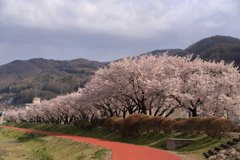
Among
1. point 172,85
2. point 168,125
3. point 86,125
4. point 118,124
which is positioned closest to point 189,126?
point 168,125

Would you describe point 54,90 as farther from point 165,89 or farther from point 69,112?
point 165,89

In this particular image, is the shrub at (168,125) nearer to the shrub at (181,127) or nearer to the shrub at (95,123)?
the shrub at (181,127)

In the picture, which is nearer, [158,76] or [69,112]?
[158,76]

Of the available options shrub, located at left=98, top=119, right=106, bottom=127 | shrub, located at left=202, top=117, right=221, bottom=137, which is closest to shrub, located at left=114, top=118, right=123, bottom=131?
shrub, located at left=98, top=119, right=106, bottom=127

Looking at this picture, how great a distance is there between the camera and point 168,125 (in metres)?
18.3

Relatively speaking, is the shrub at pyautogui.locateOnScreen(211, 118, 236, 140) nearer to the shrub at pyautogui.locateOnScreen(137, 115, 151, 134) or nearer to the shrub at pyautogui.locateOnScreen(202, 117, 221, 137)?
the shrub at pyautogui.locateOnScreen(202, 117, 221, 137)

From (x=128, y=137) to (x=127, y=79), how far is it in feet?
18.6

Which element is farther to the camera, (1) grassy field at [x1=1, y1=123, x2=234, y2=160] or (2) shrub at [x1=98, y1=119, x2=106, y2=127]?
(2) shrub at [x1=98, y1=119, x2=106, y2=127]

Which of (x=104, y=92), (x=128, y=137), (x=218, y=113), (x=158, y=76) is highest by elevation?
(x=158, y=76)

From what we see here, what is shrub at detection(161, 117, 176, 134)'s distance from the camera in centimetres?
1804

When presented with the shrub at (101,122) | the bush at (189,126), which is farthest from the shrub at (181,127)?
the shrub at (101,122)

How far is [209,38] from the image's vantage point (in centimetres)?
17700

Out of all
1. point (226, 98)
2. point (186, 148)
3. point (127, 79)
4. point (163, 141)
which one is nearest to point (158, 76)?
point (127, 79)

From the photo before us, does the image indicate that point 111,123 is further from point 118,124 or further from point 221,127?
point 221,127
